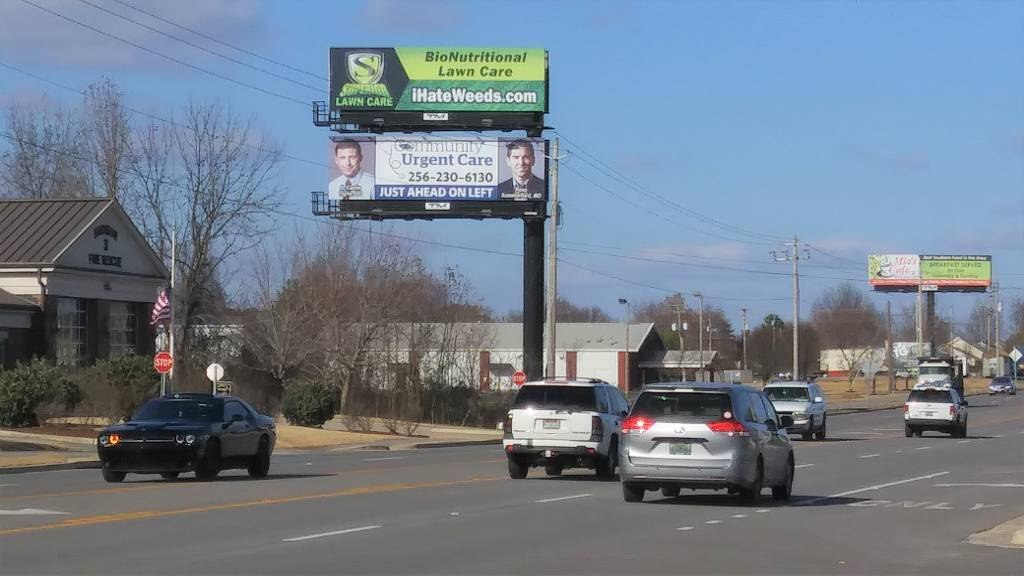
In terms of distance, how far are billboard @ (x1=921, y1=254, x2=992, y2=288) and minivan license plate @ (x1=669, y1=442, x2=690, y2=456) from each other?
135025 mm

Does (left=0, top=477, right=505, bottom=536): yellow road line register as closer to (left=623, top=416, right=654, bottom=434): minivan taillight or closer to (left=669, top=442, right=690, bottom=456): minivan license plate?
(left=623, top=416, right=654, bottom=434): minivan taillight

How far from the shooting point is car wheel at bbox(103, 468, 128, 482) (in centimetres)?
2442

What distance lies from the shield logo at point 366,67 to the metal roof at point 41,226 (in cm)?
1284

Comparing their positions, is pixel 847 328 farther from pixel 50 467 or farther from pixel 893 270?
pixel 50 467

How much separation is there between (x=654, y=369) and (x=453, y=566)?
105893 mm

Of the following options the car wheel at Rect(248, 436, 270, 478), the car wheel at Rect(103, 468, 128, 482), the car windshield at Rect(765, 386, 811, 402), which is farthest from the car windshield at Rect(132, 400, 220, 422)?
the car windshield at Rect(765, 386, 811, 402)

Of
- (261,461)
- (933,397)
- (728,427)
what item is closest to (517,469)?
(261,461)

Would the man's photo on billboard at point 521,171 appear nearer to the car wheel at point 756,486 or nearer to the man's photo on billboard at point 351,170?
the man's photo on billboard at point 351,170

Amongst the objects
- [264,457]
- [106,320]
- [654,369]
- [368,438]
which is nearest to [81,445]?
[368,438]

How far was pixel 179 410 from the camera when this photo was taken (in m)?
25.2

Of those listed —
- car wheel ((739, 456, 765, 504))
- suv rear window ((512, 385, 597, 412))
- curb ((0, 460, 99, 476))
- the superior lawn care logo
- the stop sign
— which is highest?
the superior lawn care logo

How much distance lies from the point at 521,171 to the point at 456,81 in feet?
16.9

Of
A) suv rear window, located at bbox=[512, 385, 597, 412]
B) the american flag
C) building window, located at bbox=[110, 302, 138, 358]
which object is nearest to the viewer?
suv rear window, located at bbox=[512, 385, 597, 412]

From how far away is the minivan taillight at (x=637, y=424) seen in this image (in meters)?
20.2
